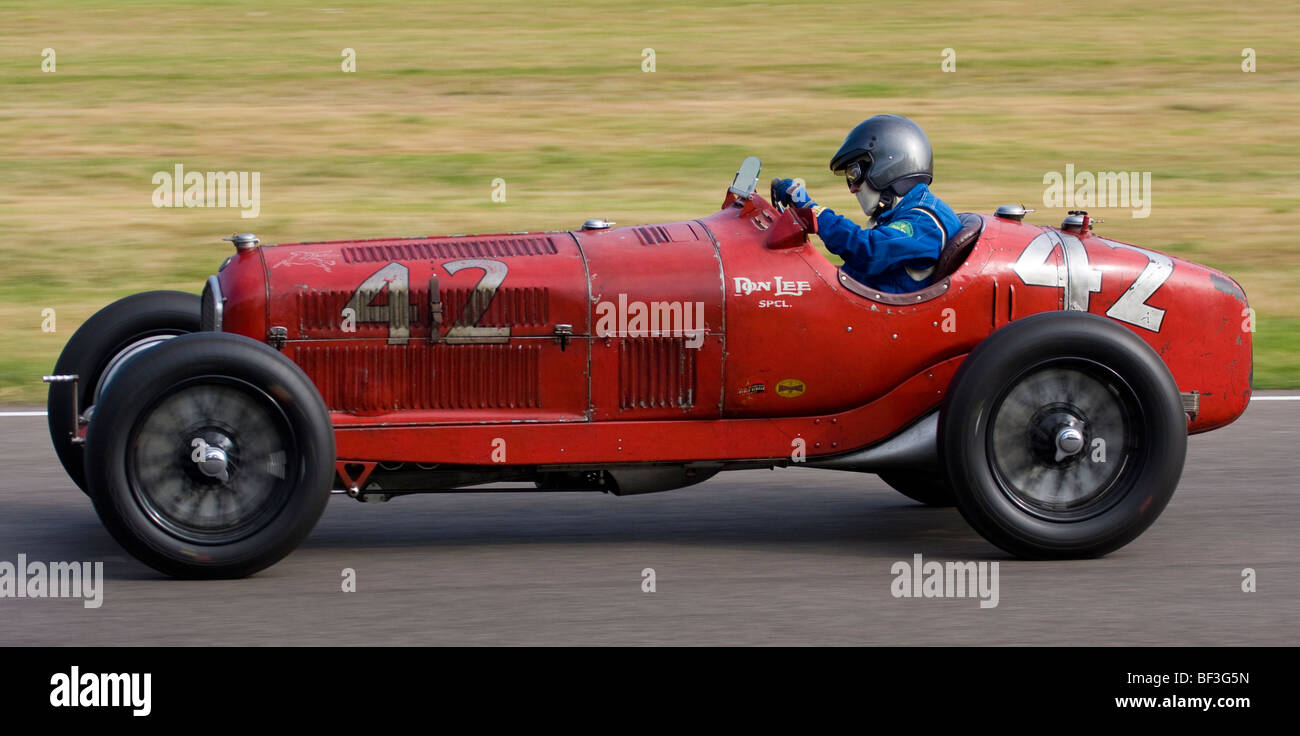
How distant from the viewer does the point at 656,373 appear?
19.4ft

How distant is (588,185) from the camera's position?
1434cm

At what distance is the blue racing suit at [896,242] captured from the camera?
594 cm

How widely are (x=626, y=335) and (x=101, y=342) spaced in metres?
2.16

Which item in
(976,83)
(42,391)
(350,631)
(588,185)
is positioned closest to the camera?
(350,631)

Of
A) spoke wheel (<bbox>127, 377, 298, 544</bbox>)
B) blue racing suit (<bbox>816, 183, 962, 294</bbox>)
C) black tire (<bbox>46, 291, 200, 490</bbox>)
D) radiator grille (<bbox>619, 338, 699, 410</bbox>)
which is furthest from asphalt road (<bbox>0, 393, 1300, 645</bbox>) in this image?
blue racing suit (<bbox>816, 183, 962, 294</bbox>)

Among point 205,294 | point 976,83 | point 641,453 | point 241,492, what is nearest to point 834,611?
point 641,453

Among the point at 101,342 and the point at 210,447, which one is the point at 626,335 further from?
the point at 101,342

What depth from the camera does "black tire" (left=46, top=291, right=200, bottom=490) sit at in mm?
Answer: 6527

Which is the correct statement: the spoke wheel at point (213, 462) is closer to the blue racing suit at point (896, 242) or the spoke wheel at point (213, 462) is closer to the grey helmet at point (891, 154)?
the blue racing suit at point (896, 242)

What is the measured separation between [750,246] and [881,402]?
704 millimetres

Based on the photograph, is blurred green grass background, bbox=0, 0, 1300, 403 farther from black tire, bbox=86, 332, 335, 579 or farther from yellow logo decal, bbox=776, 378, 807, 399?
yellow logo decal, bbox=776, 378, 807, 399

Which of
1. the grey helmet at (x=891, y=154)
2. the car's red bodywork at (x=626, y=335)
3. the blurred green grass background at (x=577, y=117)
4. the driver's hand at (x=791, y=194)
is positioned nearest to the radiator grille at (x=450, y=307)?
the car's red bodywork at (x=626, y=335)

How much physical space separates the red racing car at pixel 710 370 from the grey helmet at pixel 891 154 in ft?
0.94

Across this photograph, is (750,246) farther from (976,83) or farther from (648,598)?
(976,83)
